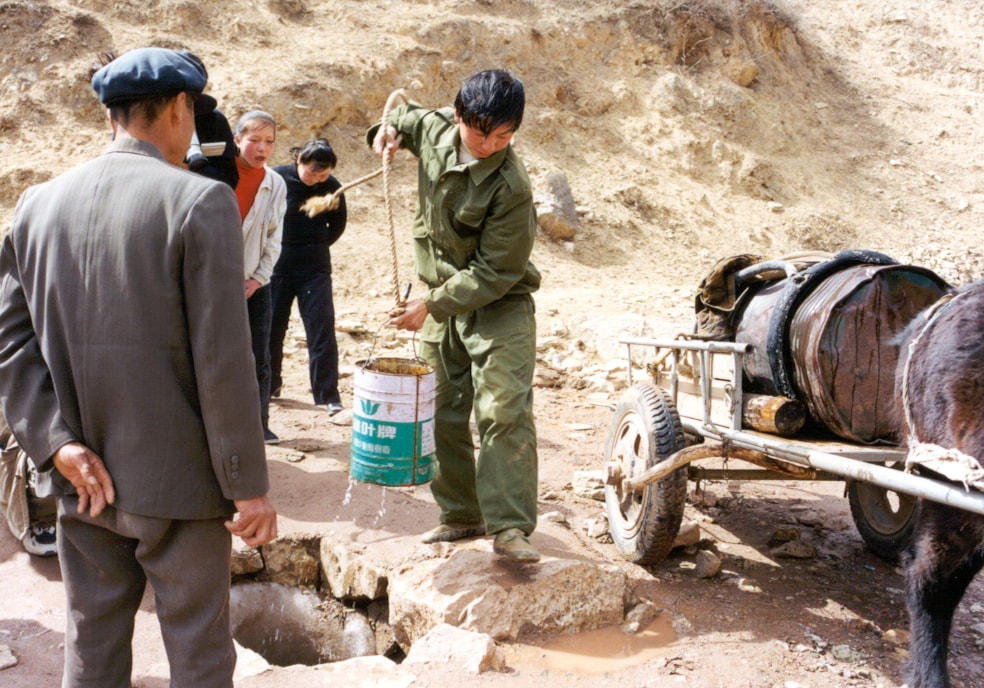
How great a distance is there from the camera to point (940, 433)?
2.82 metres

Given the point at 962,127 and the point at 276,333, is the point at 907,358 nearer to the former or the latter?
→ the point at 276,333

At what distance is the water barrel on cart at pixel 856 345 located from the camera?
3172 mm

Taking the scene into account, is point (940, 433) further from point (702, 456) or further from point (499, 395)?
point (499, 395)

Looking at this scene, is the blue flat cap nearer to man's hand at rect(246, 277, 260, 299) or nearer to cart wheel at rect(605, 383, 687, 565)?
cart wheel at rect(605, 383, 687, 565)

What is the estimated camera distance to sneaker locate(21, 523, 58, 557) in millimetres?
3619

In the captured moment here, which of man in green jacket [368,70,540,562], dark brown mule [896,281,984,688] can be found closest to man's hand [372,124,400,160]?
man in green jacket [368,70,540,562]

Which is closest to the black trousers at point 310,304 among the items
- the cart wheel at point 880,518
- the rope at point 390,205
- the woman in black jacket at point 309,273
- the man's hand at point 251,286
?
the woman in black jacket at point 309,273

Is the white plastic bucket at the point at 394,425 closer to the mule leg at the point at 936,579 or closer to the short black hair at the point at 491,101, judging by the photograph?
the short black hair at the point at 491,101

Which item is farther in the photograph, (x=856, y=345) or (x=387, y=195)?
(x=387, y=195)

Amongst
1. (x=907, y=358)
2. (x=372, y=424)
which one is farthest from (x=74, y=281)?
(x=907, y=358)

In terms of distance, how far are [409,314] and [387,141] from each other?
83 centimetres

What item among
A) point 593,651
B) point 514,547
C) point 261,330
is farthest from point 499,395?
point 261,330

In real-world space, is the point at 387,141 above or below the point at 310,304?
above

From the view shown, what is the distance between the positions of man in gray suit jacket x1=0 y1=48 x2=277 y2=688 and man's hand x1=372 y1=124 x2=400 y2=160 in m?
1.58
